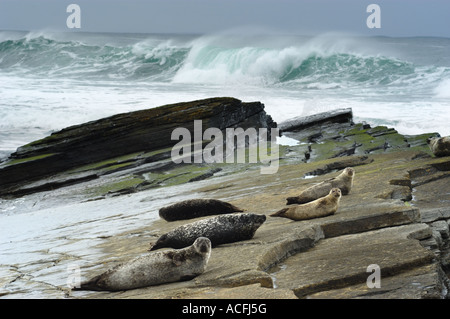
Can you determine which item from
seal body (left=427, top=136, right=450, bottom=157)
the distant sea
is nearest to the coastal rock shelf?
seal body (left=427, top=136, right=450, bottom=157)

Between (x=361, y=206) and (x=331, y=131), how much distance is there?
12.0m

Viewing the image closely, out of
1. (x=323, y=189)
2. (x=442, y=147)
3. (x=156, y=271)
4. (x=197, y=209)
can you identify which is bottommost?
(x=197, y=209)

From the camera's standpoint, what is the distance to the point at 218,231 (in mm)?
7371

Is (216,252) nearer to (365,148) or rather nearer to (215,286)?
(215,286)

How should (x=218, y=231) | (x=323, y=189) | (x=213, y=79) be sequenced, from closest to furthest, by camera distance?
(x=218, y=231)
(x=323, y=189)
(x=213, y=79)

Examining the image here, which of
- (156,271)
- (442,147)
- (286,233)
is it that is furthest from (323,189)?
(442,147)

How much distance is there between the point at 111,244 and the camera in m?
8.45

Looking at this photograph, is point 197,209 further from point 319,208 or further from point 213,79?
point 213,79

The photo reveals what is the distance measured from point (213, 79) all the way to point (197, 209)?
43.4 meters

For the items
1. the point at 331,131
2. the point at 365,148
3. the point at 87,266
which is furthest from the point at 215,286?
the point at 331,131

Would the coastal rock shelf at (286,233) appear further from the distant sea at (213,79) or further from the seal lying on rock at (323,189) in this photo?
the distant sea at (213,79)

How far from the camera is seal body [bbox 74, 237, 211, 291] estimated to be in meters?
6.21

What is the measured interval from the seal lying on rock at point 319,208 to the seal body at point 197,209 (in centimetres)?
114

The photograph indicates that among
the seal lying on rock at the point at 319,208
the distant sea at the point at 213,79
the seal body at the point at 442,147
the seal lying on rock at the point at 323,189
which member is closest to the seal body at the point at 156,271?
the seal lying on rock at the point at 319,208
